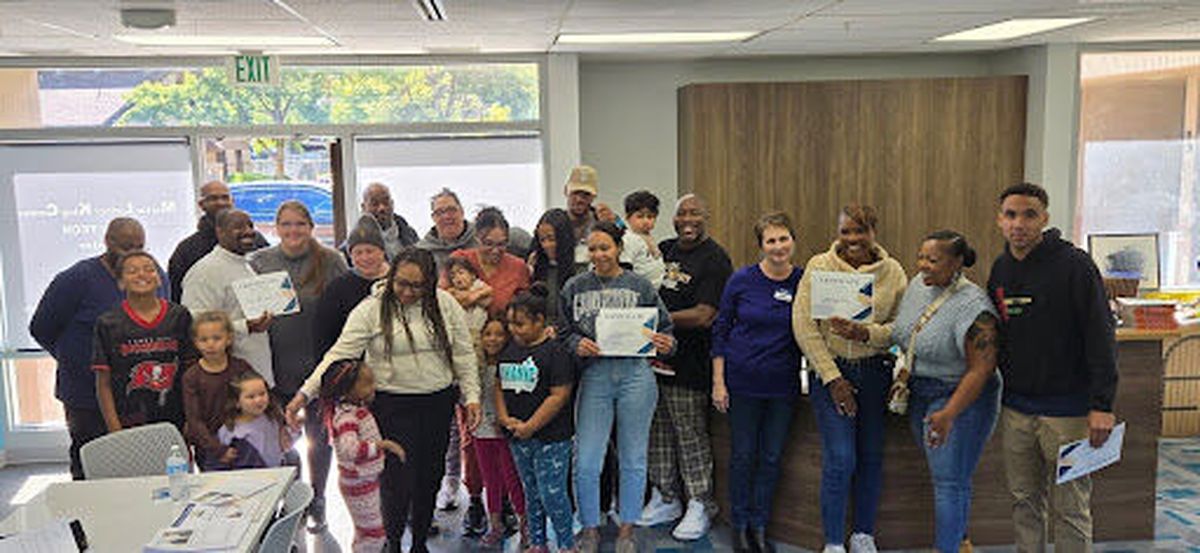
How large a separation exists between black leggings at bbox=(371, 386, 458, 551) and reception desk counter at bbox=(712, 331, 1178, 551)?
5.18 feet

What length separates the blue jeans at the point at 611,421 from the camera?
12.7 feet

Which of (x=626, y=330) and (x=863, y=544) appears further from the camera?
(x=863, y=544)

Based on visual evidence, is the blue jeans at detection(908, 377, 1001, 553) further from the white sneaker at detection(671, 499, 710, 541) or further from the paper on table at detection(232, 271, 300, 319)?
the paper on table at detection(232, 271, 300, 319)

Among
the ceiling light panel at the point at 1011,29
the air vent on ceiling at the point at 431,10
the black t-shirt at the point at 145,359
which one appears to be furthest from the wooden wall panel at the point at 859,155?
the black t-shirt at the point at 145,359

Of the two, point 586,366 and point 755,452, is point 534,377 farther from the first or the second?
point 755,452

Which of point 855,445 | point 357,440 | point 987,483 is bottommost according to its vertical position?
point 987,483

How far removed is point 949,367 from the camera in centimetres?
344

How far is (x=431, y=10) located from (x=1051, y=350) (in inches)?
117

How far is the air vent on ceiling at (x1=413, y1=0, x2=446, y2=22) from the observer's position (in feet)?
12.7

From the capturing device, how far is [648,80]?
685cm

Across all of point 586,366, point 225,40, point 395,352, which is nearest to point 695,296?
point 586,366

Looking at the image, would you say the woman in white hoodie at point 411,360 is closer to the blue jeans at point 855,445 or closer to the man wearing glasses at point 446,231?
the man wearing glasses at point 446,231

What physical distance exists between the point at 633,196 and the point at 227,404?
2087mm

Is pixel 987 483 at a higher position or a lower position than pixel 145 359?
lower
